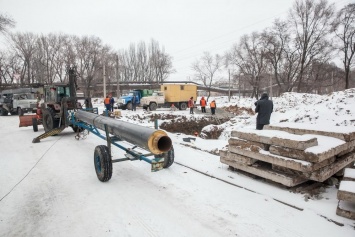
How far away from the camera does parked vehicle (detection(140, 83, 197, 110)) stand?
79.0 ft

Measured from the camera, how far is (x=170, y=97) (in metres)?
25.4

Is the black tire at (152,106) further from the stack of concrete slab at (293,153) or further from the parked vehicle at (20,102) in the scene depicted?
the stack of concrete slab at (293,153)

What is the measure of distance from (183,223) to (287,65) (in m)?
34.7

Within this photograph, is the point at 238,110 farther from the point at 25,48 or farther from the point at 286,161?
the point at 25,48

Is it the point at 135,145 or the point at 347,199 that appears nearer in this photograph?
the point at 347,199

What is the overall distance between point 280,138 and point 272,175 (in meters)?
0.69

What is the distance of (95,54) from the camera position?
47656 millimetres

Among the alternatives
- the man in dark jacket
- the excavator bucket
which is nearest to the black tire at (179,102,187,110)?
the excavator bucket

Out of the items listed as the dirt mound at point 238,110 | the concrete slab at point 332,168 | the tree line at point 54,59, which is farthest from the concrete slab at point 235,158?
the tree line at point 54,59

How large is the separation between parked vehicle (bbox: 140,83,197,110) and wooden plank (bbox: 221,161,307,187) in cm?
1947

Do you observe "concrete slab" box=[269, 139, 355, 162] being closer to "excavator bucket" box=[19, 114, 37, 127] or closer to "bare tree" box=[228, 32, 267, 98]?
"excavator bucket" box=[19, 114, 37, 127]

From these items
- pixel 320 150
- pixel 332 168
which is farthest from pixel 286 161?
pixel 332 168

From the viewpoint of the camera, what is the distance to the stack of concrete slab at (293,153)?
13.1 ft

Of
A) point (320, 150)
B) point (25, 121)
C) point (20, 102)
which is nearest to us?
point (320, 150)
